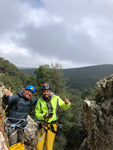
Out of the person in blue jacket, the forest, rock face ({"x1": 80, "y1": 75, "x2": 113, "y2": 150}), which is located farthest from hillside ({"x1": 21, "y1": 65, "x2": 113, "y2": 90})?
the person in blue jacket

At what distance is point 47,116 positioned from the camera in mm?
4410

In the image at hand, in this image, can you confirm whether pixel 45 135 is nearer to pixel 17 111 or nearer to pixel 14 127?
pixel 14 127

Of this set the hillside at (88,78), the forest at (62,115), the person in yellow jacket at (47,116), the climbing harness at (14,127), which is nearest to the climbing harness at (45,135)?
the person in yellow jacket at (47,116)

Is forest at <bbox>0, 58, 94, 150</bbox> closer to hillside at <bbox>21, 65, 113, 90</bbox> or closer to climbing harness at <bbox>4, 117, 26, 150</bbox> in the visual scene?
climbing harness at <bbox>4, 117, 26, 150</bbox>

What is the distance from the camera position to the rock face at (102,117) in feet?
17.5

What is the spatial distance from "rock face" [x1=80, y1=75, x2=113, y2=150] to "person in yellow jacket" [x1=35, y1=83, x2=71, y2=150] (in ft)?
8.79

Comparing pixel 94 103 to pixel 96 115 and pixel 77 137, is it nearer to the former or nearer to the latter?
pixel 96 115

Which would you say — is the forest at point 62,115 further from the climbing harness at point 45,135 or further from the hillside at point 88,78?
the hillside at point 88,78

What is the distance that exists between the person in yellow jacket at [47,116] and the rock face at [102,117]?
2.68 meters

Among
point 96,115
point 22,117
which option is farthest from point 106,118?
point 22,117

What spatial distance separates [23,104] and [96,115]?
180 inches

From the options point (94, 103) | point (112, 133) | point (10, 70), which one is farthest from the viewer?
point (10, 70)

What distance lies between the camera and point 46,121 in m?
4.54

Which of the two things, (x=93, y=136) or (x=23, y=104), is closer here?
(x=23, y=104)
